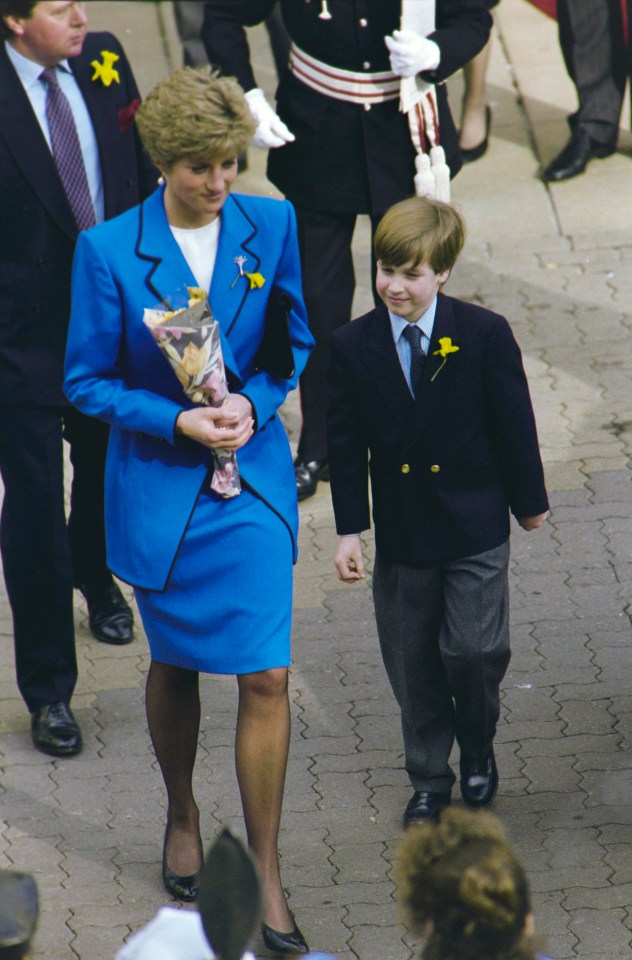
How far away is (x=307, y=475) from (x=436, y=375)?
7.30ft

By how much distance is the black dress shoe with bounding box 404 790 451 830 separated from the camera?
4449 millimetres

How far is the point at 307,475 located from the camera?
632 centimetres

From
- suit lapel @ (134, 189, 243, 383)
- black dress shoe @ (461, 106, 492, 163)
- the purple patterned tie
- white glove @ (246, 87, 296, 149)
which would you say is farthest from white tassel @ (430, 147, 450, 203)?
black dress shoe @ (461, 106, 492, 163)

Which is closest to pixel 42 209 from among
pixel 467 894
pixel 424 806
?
pixel 424 806

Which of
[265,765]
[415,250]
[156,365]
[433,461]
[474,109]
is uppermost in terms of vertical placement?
[415,250]

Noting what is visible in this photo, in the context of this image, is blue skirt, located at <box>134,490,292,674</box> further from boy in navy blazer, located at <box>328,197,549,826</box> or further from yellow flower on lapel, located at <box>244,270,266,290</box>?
yellow flower on lapel, located at <box>244,270,266,290</box>

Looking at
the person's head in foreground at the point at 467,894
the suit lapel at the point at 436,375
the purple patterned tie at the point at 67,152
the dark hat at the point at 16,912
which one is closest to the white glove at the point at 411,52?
the purple patterned tie at the point at 67,152

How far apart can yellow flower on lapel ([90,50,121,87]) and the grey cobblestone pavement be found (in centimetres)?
190

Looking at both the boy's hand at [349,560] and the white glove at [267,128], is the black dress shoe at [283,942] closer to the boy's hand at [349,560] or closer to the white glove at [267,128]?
the boy's hand at [349,560]

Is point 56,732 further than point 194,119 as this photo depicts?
Yes

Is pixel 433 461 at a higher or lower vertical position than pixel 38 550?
higher

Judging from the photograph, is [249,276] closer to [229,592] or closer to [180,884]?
[229,592]

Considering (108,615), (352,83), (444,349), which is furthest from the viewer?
(352,83)

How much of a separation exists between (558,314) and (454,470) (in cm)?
347
